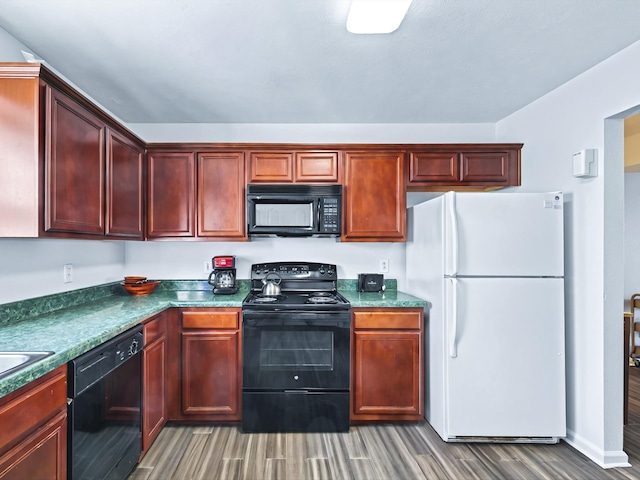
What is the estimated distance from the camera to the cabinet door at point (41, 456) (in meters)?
1.12

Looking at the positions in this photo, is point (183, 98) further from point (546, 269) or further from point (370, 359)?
point (546, 269)

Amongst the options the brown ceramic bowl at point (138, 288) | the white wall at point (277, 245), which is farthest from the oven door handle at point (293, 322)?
the brown ceramic bowl at point (138, 288)

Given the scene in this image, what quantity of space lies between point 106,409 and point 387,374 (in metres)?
1.77

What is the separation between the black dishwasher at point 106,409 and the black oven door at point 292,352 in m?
0.72

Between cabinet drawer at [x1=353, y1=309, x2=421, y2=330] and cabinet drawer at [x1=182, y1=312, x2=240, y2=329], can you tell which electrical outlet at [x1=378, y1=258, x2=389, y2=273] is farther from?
cabinet drawer at [x1=182, y1=312, x2=240, y2=329]

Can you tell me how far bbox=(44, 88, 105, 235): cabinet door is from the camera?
1.66m

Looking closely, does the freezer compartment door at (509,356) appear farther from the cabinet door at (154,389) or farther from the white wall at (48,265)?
the white wall at (48,265)

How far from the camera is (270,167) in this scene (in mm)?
2930

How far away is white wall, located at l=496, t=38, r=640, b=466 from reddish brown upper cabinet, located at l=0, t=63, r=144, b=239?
119 inches

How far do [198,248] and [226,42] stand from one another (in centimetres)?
184

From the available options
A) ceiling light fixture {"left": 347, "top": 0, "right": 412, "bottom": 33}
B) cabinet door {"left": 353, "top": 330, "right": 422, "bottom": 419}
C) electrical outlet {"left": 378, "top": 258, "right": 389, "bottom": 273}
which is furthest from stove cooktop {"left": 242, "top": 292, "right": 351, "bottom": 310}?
ceiling light fixture {"left": 347, "top": 0, "right": 412, "bottom": 33}

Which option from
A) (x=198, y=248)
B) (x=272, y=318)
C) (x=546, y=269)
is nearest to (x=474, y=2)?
(x=546, y=269)

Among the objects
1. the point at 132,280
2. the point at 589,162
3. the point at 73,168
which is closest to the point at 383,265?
the point at 589,162

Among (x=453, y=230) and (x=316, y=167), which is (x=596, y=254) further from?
(x=316, y=167)
